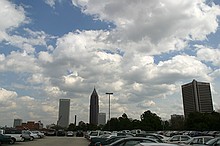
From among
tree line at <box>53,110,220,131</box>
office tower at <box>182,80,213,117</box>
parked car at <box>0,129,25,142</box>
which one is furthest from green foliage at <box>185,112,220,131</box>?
parked car at <box>0,129,25,142</box>

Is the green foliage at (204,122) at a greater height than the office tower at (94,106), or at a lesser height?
lesser

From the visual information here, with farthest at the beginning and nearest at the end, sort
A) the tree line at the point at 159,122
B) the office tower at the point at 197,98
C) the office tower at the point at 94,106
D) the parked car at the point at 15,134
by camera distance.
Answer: the office tower at the point at 94,106
the office tower at the point at 197,98
the tree line at the point at 159,122
the parked car at the point at 15,134

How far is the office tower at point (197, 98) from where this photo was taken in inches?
4511

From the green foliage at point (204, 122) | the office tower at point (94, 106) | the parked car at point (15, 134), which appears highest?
the office tower at point (94, 106)

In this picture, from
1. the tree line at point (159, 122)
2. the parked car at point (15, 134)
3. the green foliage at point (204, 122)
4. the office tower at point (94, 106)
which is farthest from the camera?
the office tower at point (94, 106)

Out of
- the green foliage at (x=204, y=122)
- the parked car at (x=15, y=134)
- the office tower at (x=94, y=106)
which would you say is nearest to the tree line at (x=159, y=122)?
the green foliage at (x=204, y=122)

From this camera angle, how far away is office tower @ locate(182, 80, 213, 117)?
114581 millimetres

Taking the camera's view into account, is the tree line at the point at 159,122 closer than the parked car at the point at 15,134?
No

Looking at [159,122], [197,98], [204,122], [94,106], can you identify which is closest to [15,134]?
[204,122]

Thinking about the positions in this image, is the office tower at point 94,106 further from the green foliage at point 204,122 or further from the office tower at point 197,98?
the green foliage at point 204,122

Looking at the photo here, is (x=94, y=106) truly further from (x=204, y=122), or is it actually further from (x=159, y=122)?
(x=204, y=122)

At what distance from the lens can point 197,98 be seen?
117 m

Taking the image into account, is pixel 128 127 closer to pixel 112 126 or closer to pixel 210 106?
pixel 112 126

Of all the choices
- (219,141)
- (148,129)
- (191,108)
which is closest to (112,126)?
(148,129)
